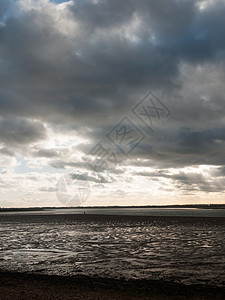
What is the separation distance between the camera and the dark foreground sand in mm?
12016

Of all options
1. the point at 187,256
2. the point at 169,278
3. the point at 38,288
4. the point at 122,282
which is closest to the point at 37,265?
the point at 38,288

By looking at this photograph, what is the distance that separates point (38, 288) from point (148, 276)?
222 inches

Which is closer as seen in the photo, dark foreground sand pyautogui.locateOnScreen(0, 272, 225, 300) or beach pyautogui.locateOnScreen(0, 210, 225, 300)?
dark foreground sand pyautogui.locateOnScreen(0, 272, 225, 300)

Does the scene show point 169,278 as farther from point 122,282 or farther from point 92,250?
point 92,250

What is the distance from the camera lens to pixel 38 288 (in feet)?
43.6

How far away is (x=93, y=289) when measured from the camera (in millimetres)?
13125

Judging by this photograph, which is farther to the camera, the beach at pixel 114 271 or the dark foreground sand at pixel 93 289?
the beach at pixel 114 271

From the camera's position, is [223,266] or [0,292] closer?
[0,292]

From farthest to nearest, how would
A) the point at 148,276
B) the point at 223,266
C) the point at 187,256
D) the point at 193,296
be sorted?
the point at 187,256 → the point at 223,266 → the point at 148,276 → the point at 193,296

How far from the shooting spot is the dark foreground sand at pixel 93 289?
1202 cm

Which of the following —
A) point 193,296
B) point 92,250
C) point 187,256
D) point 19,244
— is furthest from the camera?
point 19,244

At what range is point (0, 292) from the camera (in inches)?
493

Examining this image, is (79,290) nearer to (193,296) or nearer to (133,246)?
(193,296)

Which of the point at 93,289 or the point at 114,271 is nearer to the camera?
the point at 93,289
